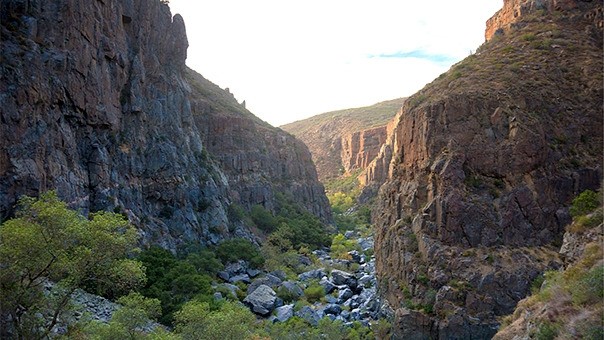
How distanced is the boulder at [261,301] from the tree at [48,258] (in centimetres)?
2006

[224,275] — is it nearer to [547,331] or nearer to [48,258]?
[48,258]

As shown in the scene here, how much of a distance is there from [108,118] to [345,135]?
374 feet

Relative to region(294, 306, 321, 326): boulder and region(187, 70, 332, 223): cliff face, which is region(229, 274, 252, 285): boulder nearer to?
Answer: region(294, 306, 321, 326): boulder

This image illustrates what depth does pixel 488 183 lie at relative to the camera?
89.7 ft

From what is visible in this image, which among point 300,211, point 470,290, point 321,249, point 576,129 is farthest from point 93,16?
point 300,211

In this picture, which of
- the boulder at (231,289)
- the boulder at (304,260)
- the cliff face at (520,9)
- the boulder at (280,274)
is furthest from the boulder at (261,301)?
the cliff face at (520,9)

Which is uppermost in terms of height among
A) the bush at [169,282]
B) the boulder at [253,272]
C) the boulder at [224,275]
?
the bush at [169,282]

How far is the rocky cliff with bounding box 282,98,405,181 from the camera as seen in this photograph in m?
128

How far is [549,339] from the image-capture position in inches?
464

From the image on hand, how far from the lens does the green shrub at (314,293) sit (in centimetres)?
3859

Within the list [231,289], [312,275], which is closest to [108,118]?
[231,289]

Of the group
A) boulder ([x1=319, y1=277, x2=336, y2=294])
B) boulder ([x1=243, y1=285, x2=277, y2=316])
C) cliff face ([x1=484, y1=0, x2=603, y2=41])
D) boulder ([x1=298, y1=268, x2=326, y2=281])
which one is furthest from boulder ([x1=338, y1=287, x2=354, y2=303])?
cliff face ([x1=484, y1=0, x2=603, y2=41])

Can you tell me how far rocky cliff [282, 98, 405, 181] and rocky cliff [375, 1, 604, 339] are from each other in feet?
306

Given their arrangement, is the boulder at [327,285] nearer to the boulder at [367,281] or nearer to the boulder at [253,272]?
the boulder at [367,281]
